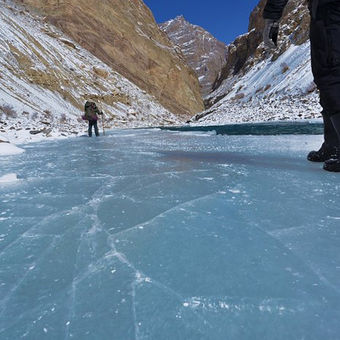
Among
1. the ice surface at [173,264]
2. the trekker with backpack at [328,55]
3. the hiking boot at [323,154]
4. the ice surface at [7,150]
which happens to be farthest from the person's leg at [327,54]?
the ice surface at [7,150]

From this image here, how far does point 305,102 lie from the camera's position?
20.3 meters

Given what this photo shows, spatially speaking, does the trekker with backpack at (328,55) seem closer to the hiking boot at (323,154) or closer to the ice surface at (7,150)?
the hiking boot at (323,154)

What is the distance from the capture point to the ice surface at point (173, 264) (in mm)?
890

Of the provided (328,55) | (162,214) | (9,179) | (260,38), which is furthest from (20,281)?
(260,38)

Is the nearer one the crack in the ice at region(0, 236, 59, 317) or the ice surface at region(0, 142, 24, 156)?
the crack in the ice at region(0, 236, 59, 317)

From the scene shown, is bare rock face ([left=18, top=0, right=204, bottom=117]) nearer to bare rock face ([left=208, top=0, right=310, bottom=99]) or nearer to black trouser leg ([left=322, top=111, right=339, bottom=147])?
bare rock face ([left=208, top=0, right=310, bottom=99])

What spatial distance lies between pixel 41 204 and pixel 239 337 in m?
1.78

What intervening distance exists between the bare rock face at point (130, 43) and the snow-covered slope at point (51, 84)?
18.7 ft

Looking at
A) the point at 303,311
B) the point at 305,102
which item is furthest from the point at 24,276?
the point at 305,102

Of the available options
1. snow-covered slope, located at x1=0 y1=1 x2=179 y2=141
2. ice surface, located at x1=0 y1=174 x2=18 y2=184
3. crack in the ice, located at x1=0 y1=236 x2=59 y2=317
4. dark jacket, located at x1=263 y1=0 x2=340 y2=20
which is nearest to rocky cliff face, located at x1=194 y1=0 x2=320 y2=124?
snow-covered slope, located at x1=0 y1=1 x2=179 y2=141

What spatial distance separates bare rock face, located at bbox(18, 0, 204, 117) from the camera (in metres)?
41.3

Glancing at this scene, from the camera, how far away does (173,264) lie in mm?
1214

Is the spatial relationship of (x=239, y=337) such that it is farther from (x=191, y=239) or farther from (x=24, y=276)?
(x=24, y=276)

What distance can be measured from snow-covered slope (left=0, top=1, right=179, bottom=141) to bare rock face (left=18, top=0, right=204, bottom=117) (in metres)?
5.69
